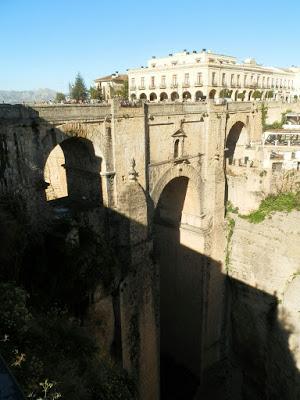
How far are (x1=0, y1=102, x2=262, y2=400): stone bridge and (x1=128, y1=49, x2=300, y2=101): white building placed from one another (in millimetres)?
16836

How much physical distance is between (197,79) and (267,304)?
2730 cm

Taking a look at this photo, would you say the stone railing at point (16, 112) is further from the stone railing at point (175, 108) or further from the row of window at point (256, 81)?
the row of window at point (256, 81)

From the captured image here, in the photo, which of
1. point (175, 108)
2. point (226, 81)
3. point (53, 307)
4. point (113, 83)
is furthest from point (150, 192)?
point (113, 83)

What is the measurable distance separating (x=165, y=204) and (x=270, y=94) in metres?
33.0

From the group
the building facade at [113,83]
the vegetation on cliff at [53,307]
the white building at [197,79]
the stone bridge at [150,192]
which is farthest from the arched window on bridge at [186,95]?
the vegetation on cliff at [53,307]

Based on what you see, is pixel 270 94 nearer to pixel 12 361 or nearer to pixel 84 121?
pixel 84 121

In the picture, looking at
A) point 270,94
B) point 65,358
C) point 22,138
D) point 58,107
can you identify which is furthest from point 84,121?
point 270,94

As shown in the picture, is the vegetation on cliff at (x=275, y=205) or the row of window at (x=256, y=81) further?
the row of window at (x=256, y=81)

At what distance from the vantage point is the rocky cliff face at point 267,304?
17.8m

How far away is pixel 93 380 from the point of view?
26.3 feet

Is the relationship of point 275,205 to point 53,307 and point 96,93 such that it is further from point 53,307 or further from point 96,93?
point 96,93

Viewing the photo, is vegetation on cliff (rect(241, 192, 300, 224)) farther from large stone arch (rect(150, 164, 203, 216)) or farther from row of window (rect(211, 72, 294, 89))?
row of window (rect(211, 72, 294, 89))

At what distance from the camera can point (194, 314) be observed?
68.4 feet

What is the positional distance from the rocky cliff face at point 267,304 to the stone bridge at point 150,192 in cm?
117
